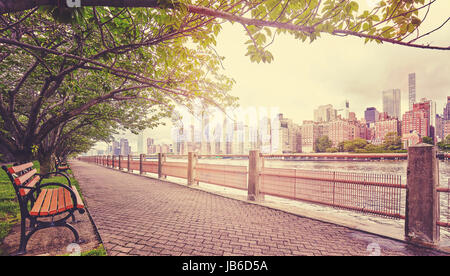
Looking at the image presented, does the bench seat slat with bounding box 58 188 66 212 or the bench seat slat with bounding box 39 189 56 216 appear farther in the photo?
the bench seat slat with bounding box 58 188 66 212

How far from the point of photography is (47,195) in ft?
11.9

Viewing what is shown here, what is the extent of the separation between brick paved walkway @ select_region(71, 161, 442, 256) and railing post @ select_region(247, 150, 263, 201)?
0.76 meters

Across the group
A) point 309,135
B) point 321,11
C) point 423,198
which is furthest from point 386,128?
point 321,11

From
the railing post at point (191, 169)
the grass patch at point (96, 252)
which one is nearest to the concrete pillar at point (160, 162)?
the railing post at point (191, 169)

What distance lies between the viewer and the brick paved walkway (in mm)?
2992

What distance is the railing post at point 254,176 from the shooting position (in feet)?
20.5

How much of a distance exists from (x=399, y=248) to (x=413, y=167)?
1429 mm

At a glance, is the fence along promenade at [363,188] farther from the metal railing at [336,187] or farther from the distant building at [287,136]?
the distant building at [287,136]
